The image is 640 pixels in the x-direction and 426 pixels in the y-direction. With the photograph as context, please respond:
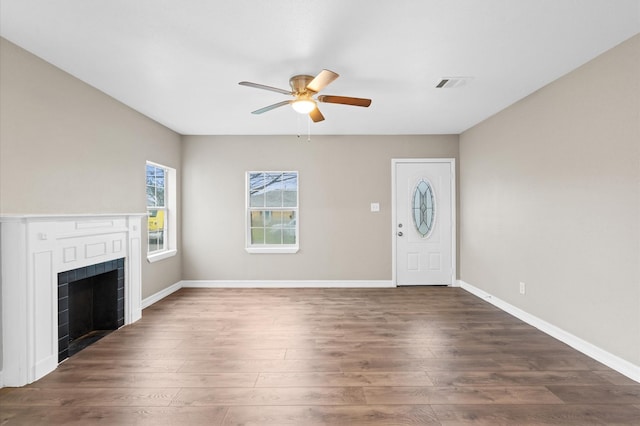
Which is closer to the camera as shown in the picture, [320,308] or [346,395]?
[346,395]

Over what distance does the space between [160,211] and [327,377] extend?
148 inches

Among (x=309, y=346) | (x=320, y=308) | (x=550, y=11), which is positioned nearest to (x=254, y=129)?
(x=320, y=308)

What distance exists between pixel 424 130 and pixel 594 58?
2.41 m

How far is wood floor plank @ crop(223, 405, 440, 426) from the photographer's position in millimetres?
1871

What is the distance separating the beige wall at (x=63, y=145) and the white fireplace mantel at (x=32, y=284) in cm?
26

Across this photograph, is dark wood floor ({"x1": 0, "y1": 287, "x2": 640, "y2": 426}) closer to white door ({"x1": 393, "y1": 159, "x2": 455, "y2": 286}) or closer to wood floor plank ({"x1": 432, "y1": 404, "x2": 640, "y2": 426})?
wood floor plank ({"x1": 432, "y1": 404, "x2": 640, "y2": 426})

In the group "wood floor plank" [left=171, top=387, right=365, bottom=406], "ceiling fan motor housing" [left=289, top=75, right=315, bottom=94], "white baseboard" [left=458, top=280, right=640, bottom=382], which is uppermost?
"ceiling fan motor housing" [left=289, top=75, right=315, bottom=94]

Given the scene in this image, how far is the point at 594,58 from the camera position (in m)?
2.62

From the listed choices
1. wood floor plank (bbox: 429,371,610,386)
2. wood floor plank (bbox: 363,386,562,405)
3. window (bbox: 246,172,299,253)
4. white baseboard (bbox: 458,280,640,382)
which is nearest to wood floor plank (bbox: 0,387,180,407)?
wood floor plank (bbox: 363,386,562,405)

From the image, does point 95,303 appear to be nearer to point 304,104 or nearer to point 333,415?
point 333,415

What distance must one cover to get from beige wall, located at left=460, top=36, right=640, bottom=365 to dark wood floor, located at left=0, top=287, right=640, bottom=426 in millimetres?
412

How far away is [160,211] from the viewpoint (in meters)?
A: 4.83

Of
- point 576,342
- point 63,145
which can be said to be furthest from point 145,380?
point 576,342

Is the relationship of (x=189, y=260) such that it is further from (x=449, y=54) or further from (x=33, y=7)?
(x=449, y=54)
